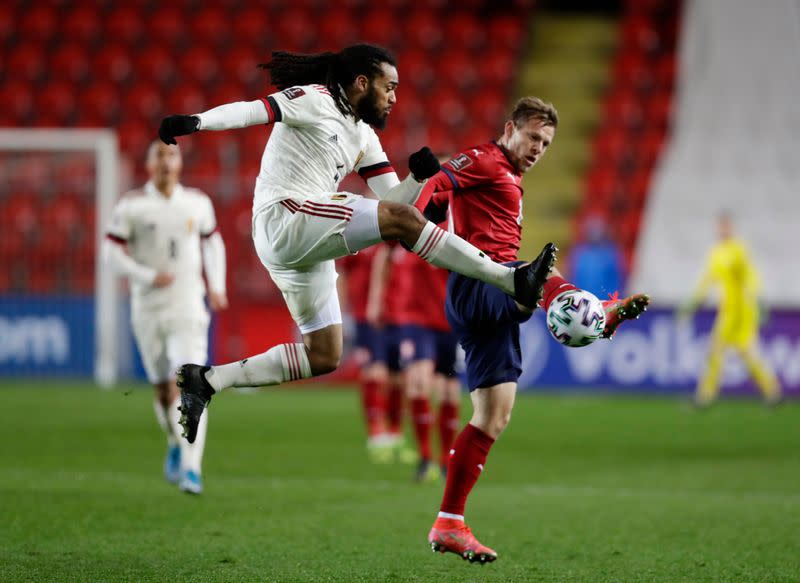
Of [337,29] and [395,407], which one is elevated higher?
[337,29]

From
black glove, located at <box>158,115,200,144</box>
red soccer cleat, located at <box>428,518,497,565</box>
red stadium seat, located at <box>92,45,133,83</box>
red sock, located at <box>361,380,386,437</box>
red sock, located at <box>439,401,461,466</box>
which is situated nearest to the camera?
black glove, located at <box>158,115,200,144</box>

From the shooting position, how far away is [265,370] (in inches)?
238

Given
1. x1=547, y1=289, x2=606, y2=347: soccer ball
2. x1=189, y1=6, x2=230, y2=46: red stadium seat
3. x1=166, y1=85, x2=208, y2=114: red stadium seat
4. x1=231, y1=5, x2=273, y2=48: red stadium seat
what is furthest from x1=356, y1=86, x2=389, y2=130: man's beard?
x1=189, y1=6, x2=230, y2=46: red stadium seat

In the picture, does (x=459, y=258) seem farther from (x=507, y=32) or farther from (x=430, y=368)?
(x=507, y=32)

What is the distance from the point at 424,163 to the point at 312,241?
61 centimetres

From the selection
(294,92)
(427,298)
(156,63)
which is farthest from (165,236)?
(156,63)

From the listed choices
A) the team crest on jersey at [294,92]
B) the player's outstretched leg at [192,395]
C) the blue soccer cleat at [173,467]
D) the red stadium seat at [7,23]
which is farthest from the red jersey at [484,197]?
the red stadium seat at [7,23]

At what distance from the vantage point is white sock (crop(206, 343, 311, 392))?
6.04m

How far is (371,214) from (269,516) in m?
2.74

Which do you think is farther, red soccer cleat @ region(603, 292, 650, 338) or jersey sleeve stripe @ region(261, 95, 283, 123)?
jersey sleeve stripe @ region(261, 95, 283, 123)

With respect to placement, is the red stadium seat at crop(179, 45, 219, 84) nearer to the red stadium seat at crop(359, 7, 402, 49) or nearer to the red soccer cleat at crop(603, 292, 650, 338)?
the red stadium seat at crop(359, 7, 402, 49)

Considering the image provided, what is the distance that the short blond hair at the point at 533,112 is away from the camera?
5.82 m

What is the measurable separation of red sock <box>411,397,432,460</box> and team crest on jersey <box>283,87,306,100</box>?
178 inches

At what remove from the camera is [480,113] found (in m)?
21.7
